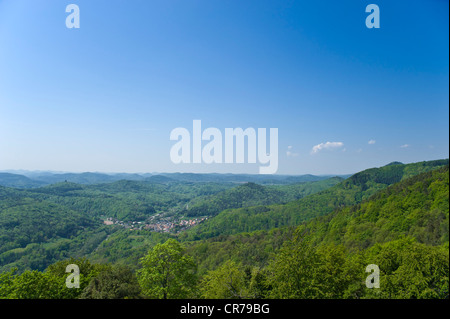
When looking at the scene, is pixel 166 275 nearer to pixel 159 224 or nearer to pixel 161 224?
pixel 161 224

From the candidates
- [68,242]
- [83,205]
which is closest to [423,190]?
[68,242]

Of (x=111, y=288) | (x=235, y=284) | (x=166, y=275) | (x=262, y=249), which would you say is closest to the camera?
(x=111, y=288)

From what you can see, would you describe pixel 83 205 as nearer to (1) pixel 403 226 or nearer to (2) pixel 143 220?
(2) pixel 143 220

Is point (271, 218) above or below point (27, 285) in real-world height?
below

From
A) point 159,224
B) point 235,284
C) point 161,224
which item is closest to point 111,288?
point 235,284

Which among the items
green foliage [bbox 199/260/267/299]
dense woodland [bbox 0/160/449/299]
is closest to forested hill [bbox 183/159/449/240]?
dense woodland [bbox 0/160/449/299]
